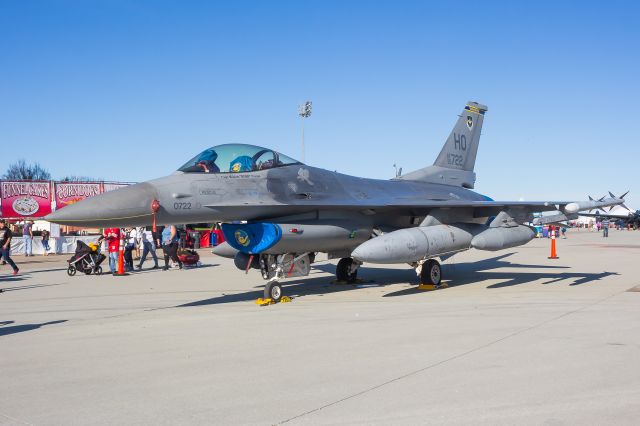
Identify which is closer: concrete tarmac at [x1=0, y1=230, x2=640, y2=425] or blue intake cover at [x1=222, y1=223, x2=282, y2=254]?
concrete tarmac at [x1=0, y1=230, x2=640, y2=425]

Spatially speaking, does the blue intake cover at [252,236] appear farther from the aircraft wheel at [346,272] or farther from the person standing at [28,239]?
the person standing at [28,239]

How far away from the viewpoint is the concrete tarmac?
12.8 feet

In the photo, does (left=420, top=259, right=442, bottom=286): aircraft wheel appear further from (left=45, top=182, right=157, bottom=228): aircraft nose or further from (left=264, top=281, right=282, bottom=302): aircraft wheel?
(left=45, top=182, right=157, bottom=228): aircraft nose

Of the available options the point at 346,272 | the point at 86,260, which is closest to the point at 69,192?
the point at 86,260

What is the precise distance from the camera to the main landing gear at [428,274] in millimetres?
11844

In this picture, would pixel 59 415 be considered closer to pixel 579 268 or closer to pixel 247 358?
pixel 247 358

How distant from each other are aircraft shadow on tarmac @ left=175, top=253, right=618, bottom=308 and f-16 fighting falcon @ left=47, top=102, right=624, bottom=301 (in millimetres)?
723

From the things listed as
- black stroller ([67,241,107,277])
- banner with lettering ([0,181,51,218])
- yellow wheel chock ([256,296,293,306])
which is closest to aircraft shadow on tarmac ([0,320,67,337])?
yellow wheel chock ([256,296,293,306])

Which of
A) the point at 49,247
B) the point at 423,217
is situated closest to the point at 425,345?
the point at 423,217

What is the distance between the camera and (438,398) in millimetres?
4121

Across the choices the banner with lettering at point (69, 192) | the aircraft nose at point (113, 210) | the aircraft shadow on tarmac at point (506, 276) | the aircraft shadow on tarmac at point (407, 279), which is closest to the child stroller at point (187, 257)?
the aircraft shadow on tarmac at point (407, 279)

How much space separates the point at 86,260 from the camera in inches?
672

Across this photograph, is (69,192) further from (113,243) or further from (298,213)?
(298,213)

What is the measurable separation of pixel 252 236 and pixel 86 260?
9.41 meters
